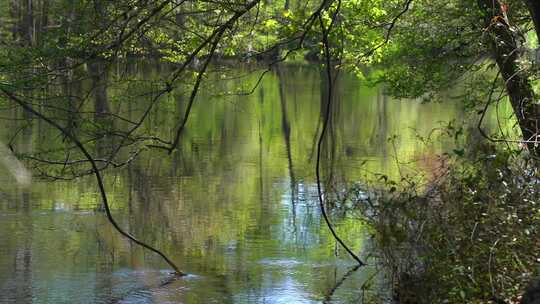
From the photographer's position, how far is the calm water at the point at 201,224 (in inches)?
345

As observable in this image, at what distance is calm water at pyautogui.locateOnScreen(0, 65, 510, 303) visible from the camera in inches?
345

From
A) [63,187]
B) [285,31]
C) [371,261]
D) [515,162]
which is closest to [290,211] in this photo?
[371,261]

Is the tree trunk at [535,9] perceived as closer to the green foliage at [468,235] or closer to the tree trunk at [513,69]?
the green foliage at [468,235]

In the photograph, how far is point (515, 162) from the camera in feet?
23.2

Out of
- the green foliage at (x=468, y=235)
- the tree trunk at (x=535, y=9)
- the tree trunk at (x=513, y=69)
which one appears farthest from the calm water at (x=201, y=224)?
the tree trunk at (x=535, y=9)

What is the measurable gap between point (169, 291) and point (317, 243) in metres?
2.72

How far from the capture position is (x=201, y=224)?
11.8m

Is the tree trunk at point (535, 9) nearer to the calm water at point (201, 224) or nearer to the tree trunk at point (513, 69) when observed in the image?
the tree trunk at point (513, 69)

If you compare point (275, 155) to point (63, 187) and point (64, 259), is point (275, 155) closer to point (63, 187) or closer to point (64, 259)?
point (63, 187)

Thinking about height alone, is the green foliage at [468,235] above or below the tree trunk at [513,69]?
below

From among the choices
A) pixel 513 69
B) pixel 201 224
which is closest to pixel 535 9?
pixel 513 69

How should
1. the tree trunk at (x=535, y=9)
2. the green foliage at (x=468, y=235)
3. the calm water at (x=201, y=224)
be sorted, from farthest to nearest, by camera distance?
the calm water at (x=201, y=224) < the green foliage at (x=468, y=235) < the tree trunk at (x=535, y=9)

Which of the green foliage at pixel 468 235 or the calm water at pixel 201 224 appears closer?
the green foliage at pixel 468 235

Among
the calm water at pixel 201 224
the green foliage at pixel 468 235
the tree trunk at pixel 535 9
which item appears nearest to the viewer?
the tree trunk at pixel 535 9
